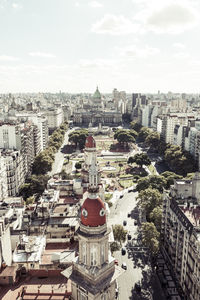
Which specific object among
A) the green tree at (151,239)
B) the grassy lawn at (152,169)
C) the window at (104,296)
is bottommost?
the grassy lawn at (152,169)

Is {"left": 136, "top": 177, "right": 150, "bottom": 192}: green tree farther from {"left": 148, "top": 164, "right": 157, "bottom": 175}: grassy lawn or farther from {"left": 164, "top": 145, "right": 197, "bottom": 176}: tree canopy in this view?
{"left": 148, "top": 164, "right": 157, "bottom": 175}: grassy lawn

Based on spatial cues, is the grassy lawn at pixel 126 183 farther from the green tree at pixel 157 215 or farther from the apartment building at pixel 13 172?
the apartment building at pixel 13 172

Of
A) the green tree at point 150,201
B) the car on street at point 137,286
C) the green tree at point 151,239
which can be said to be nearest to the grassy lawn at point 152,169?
the green tree at point 150,201

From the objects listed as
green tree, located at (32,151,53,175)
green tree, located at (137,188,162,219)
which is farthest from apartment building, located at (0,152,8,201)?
green tree, located at (137,188,162,219)

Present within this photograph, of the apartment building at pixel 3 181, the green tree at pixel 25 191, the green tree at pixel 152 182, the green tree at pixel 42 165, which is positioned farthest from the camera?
the green tree at pixel 42 165

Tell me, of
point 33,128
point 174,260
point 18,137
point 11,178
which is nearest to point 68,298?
point 174,260

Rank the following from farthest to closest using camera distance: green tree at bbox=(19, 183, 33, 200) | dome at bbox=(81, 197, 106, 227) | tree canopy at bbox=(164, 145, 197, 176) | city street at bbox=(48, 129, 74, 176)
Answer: city street at bbox=(48, 129, 74, 176), tree canopy at bbox=(164, 145, 197, 176), green tree at bbox=(19, 183, 33, 200), dome at bbox=(81, 197, 106, 227)

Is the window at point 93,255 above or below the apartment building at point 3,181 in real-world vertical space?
above

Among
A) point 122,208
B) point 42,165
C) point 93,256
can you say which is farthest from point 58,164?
point 93,256
